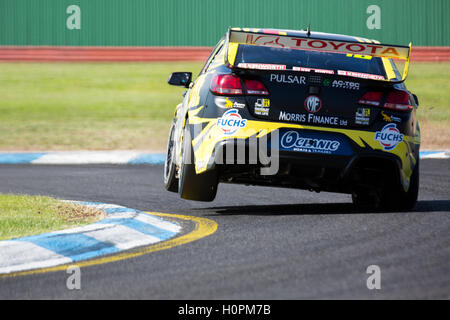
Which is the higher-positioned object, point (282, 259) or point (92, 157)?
point (282, 259)

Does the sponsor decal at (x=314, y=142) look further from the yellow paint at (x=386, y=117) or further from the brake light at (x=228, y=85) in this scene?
the brake light at (x=228, y=85)

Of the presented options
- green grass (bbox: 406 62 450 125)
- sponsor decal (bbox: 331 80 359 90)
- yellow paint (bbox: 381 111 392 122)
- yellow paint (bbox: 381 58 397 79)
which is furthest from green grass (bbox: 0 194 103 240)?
green grass (bbox: 406 62 450 125)

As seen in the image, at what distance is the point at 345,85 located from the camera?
25.0ft

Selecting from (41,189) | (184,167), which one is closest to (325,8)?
(41,189)

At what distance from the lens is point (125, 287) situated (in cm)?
512

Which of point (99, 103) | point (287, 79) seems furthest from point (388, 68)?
point (99, 103)

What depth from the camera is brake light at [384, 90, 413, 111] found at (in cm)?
767

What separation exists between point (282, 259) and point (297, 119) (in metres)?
1.97

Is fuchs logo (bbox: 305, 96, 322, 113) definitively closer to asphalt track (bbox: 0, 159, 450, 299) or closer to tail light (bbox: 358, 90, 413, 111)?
tail light (bbox: 358, 90, 413, 111)

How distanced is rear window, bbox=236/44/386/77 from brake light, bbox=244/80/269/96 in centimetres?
30

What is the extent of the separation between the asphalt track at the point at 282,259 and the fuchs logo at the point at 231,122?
787 mm

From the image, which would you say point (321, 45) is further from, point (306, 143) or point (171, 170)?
point (171, 170)
